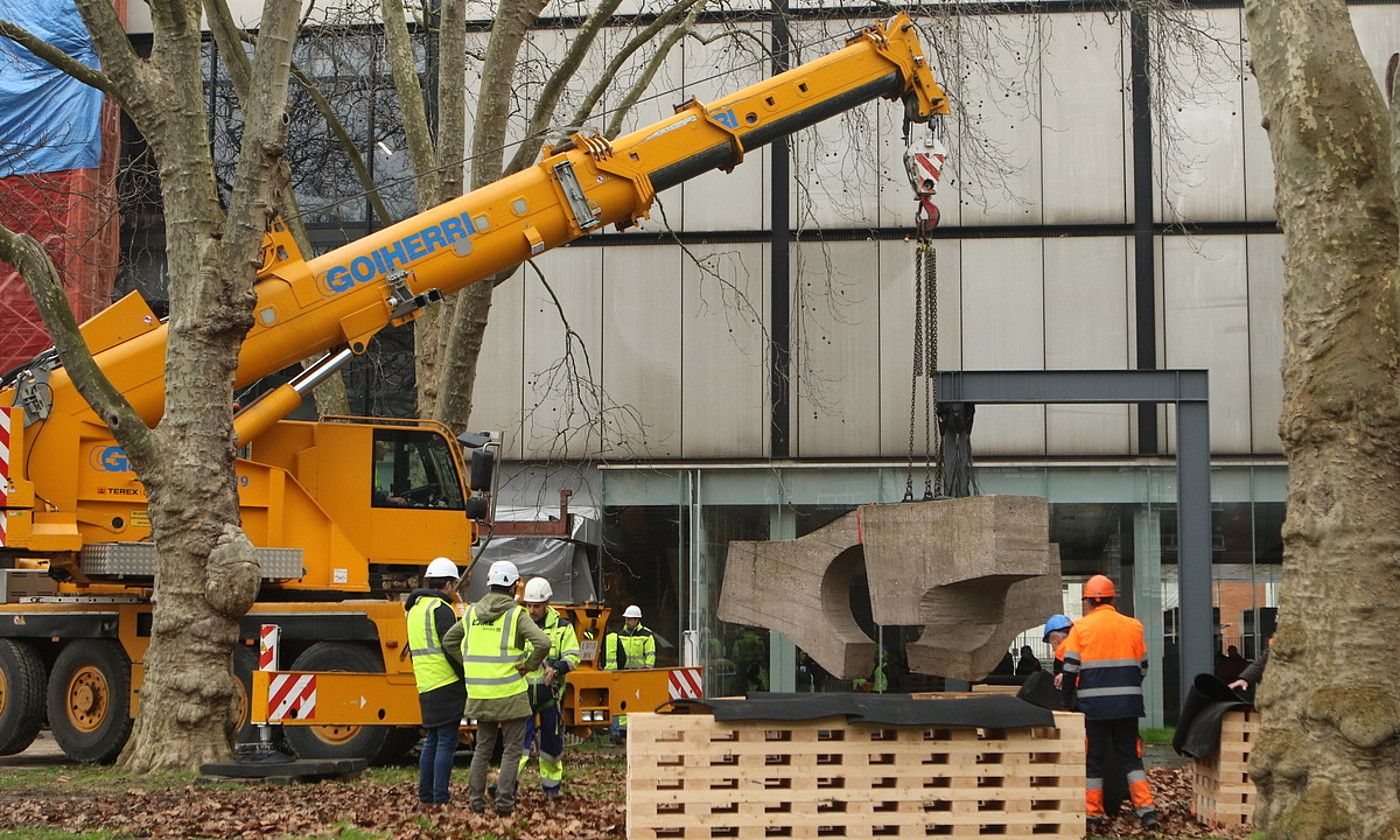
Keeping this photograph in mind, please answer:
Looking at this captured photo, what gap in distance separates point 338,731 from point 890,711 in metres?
6.91

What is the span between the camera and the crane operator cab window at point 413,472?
51.0 feet

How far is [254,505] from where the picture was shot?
1466 centimetres

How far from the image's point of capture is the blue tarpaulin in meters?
23.7

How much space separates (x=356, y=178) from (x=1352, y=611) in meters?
19.7

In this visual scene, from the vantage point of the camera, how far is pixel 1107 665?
1059 centimetres

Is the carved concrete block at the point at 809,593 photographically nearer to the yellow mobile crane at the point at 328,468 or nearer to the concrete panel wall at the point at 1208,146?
the yellow mobile crane at the point at 328,468

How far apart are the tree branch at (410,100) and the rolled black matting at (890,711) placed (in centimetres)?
1070

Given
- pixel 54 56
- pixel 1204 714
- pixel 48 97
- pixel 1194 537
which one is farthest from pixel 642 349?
pixel 1204 714

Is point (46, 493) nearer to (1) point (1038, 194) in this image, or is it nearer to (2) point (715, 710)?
(2) point (715, 710)

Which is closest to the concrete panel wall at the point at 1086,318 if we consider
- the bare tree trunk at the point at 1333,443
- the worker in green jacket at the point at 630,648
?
the worker in green jacket at the point at 630,648

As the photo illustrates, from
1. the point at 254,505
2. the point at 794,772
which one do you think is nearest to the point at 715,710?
the point at 794,772

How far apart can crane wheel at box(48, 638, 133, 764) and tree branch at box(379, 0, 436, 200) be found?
652 centimetres

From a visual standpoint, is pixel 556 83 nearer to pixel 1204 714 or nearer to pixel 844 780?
pixel 1204 714

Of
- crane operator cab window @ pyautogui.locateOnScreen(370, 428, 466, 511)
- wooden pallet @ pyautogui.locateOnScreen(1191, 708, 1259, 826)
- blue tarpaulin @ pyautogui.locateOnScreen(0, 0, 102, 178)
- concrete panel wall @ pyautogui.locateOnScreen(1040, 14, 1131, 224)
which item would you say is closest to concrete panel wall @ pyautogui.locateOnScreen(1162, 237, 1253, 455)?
concrete panel wall @ pyautogui.locateOnScreen(1040, 14, 1131, 224)
